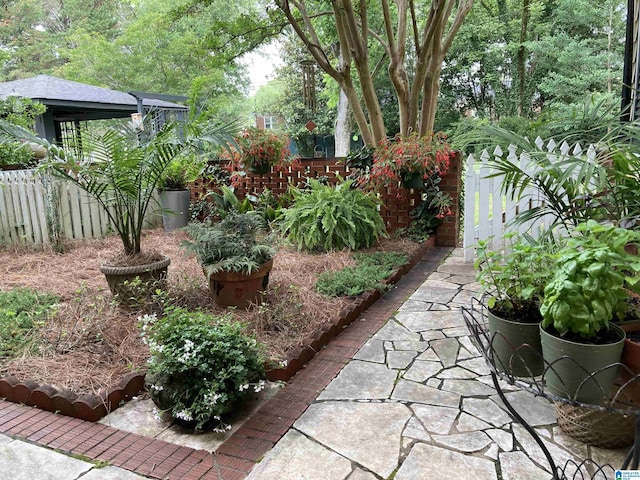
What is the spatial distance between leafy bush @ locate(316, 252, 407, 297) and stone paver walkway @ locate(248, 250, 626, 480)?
753 millimetres

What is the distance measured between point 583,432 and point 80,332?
263 cm

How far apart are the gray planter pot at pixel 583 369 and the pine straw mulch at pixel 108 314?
1528 mm

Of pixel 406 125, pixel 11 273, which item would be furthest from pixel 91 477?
pixel 406 125

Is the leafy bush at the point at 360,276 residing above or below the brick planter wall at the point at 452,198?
below

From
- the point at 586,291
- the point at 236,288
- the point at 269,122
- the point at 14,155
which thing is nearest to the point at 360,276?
the point at 236,288

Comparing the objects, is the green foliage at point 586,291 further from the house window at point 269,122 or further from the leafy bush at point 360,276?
the house window at point 269,122

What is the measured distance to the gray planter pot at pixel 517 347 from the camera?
Result: 1401mm

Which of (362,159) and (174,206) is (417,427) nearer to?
(362,159)

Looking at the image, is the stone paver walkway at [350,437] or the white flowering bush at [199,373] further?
the white flowering bush at [199,373]

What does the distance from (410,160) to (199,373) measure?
3528 mm

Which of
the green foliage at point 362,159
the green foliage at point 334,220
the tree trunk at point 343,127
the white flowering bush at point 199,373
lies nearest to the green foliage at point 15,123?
the green foliage at point 334,220

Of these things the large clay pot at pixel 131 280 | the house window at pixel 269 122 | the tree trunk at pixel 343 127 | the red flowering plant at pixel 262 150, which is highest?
the house window at pixel 269 122

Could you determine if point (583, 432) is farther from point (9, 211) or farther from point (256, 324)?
point (9, 211)

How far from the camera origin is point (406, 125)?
6.40m
